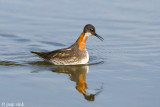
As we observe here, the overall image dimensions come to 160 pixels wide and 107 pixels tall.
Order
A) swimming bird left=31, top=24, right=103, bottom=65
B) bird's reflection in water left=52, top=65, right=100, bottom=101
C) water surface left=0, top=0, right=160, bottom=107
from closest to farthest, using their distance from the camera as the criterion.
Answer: water surface left=0, top=0, right=160, bottom=107, bird's reflection in water left=52, top=65, right=100, bottom=101, swimming bird left=31, top=24, right=103, bottom=65

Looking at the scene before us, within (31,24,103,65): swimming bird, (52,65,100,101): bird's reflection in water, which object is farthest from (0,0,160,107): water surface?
(31,24,103,65): swimming bird

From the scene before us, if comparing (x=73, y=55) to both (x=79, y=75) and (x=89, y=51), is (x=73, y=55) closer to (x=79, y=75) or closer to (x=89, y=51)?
(x=79, y=75)

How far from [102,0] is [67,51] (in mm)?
7948

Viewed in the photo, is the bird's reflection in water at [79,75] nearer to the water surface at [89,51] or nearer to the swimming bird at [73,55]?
the water surface at [89,51]

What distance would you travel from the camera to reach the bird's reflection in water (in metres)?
11.4

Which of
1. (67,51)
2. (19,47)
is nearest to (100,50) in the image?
(67,51)

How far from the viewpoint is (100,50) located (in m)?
16.5

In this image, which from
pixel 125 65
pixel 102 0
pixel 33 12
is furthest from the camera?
pixel 102 0

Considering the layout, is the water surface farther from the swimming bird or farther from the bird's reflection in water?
the swimming bird

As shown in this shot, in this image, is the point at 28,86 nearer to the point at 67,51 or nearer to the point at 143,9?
the point at 67,51

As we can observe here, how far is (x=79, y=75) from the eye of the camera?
529 inches

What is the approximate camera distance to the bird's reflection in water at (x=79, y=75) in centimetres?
1138

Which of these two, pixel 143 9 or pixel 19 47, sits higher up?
pixel 143 9

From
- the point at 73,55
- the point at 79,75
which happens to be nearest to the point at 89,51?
the point at 73,55
